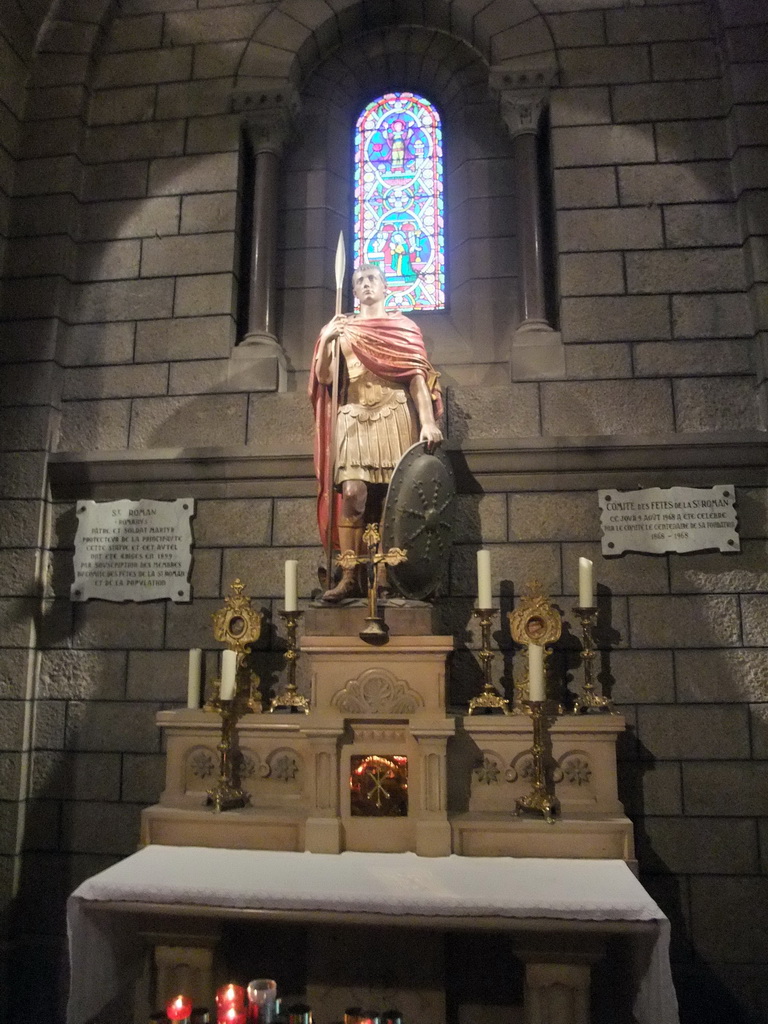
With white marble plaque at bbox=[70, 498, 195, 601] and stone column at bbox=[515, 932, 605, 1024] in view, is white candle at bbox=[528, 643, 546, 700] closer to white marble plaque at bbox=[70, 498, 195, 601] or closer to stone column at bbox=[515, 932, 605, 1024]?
stone column at bbox=[515, 932, 605, 1024]

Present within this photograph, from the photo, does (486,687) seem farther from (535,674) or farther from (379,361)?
(379,361)

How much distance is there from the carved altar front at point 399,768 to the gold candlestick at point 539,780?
6 centimetres

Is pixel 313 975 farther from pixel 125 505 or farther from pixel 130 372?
pixel 130 372

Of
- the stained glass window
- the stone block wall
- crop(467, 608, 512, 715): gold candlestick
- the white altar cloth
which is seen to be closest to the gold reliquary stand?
the white altar cloth

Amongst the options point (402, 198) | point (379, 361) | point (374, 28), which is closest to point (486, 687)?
point (379, 361)

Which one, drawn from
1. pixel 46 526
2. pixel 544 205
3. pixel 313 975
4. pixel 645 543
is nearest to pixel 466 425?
pixel 645 543

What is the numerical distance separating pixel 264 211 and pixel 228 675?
10.6 ft

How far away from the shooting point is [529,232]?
5156 millimetres

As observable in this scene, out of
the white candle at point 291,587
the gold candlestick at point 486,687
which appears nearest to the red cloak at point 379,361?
the white candle at point 291,587

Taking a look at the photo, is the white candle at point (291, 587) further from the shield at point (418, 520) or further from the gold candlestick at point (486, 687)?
the gold candlestick at point (486, 687)

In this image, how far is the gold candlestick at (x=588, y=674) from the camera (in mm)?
3932

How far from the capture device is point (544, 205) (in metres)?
5.39

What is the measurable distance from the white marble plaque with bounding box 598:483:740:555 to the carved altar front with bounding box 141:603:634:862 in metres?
1.26

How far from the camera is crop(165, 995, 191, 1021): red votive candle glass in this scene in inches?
114
